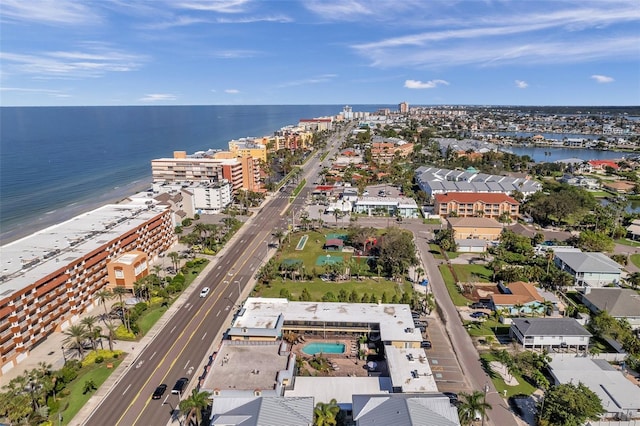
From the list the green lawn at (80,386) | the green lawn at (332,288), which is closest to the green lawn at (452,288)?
the green lawn at (332,288)

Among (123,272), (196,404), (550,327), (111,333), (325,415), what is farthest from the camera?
(123,272)

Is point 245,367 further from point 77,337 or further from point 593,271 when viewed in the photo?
point 593,271

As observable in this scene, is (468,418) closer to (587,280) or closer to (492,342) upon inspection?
(492,342)

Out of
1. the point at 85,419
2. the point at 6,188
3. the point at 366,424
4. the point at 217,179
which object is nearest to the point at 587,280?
the point at 366,424

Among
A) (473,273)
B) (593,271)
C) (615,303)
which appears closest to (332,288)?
(473,273)

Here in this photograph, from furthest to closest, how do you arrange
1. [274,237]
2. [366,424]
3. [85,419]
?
1. [274,237]
2. [85,419]
3. [366,424]

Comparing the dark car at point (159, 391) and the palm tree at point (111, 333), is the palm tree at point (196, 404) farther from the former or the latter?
the palm tree at point (111, 333)
